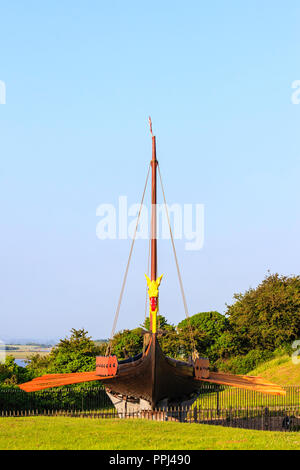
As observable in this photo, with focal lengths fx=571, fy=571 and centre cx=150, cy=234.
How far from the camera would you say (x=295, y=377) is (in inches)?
1636

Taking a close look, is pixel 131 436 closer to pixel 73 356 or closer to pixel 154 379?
pixel 154 379

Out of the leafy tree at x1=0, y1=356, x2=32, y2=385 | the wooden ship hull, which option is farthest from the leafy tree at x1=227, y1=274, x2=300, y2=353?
the wooden ship hull

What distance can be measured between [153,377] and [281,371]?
906 inches

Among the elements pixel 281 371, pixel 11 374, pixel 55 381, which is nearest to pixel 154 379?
pixel 55 381

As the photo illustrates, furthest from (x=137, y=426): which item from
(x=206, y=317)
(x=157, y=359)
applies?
(x=206, y=317)

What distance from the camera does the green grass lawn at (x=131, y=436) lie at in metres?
16.8

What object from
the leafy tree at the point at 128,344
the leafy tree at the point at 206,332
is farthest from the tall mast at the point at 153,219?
the leafy tree at the point at 206,332

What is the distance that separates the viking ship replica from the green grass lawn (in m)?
2.77

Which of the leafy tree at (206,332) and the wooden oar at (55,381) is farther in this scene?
the leafy tree at (206,332)

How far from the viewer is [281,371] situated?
4419 cm

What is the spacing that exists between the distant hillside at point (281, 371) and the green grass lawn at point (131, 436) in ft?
71.8

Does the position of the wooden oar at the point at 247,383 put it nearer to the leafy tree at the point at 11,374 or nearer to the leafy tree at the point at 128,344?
the leafy tree at the point at 11,374

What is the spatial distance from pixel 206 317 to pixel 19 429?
139 feet
